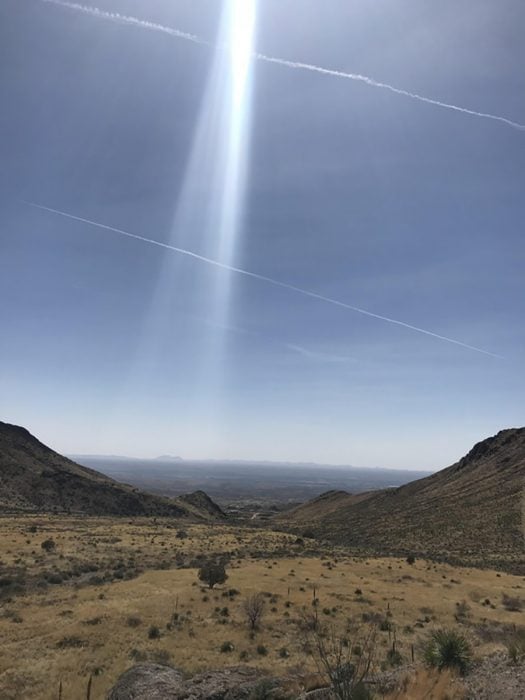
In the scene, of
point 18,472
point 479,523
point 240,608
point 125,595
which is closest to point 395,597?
point 240,608

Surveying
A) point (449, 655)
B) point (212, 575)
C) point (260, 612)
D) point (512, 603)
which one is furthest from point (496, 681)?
point (212, 575)

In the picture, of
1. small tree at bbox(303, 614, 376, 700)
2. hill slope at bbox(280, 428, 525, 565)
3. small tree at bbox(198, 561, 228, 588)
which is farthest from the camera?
hill slope at bbox(280, 428, 525, 565)

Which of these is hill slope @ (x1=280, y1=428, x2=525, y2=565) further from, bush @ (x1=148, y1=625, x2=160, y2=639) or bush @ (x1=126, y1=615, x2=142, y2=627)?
bush @ (x1=148, y1=625, x2=160, y2=639)

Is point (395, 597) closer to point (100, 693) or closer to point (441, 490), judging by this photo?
point (100, 693)

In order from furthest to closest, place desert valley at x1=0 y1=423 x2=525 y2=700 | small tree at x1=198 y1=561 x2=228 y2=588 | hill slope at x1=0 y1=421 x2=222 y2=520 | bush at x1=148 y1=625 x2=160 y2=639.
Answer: hill slope at x1=0 y1=421 x2=222 y2=520
small tree at x1=198 y1=561 x2=228 y2=588
bush at x1=148 y1=625 x2=160 y2=639
desert valley at x1=0 y1=423 x2=525 y2=700

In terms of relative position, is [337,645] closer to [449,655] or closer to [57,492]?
[449,655]

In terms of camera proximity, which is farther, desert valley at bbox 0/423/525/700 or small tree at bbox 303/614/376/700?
small tree at bbox 303/614/376/700

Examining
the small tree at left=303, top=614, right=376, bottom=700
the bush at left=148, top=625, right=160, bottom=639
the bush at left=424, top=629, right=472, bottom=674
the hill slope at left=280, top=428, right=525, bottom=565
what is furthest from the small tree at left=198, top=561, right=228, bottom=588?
the hill slope at left=280, top=428, right=525, bottom=565
